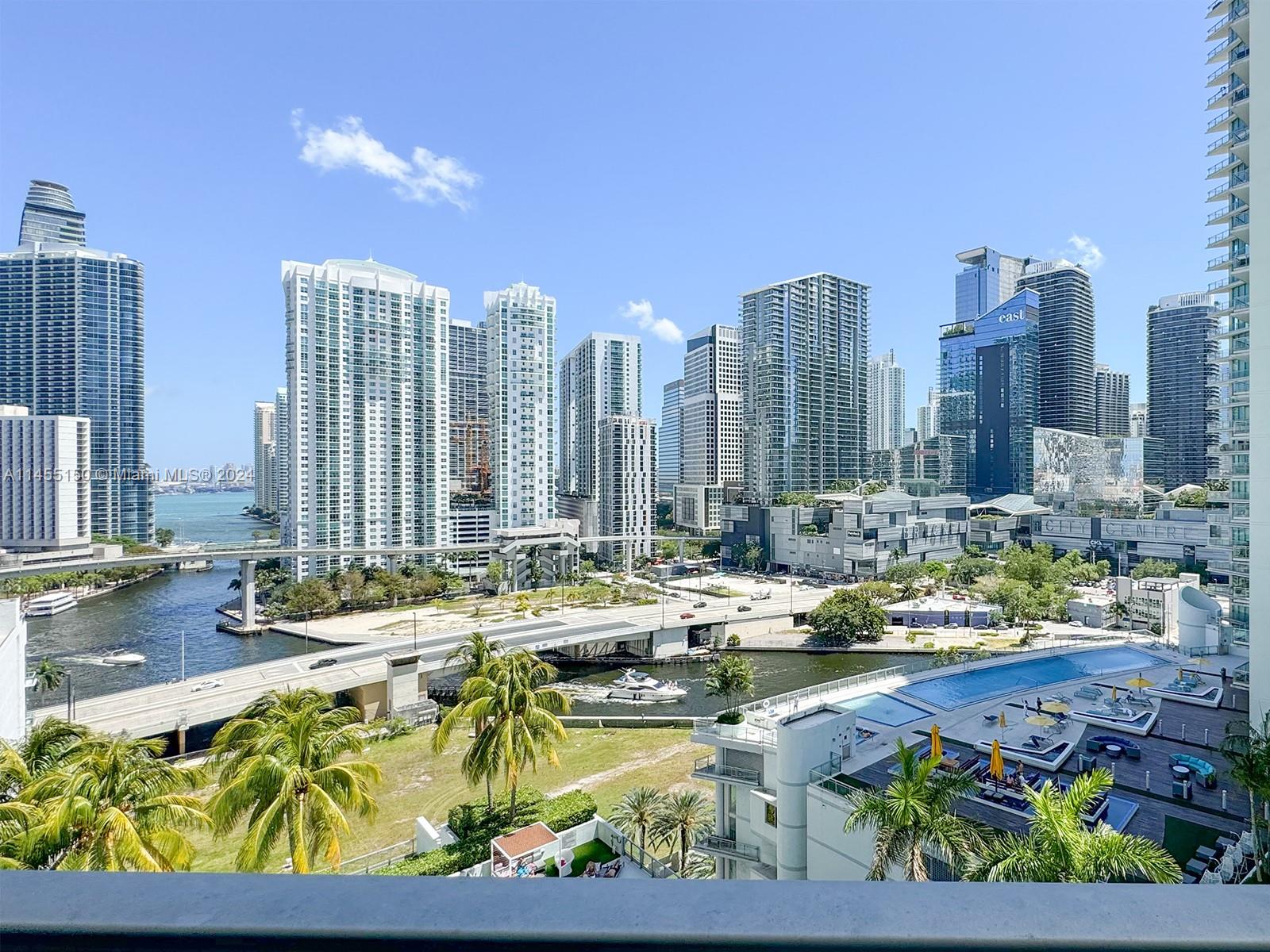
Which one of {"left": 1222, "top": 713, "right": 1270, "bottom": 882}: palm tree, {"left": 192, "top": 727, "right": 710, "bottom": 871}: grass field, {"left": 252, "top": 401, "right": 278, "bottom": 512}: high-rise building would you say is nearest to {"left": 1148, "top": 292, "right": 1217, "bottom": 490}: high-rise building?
{"left": 1222, "top": 713, "right": 1270, "bottom": 882}: palm tree

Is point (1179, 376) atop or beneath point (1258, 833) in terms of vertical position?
atop

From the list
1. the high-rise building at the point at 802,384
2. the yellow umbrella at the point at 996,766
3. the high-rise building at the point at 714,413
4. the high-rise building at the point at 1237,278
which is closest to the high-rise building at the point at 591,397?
the high-rise building at the point at 714,413

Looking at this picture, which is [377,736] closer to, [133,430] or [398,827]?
[398,827]

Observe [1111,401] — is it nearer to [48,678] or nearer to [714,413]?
[714,413]

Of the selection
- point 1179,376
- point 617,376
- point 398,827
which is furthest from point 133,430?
point 1179,376

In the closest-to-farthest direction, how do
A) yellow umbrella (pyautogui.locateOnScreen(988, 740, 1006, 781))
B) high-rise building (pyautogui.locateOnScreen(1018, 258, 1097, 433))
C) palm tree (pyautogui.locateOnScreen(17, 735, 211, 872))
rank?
1. palm tree (pyautogui.locateOnScreen(17, 735, 211, 872))
2. yellow umbrella (pyautogui.locateOnScreen(988, 740, 1006, 781))
3. high-rise building (pyautogui.locateOnScreen(1018, 258, 1097, 433))

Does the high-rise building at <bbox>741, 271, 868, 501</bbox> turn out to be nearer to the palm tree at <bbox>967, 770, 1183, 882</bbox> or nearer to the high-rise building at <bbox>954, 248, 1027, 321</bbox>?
the high-rise building at <bbox>954, 248, 1027, 321</bbox>
